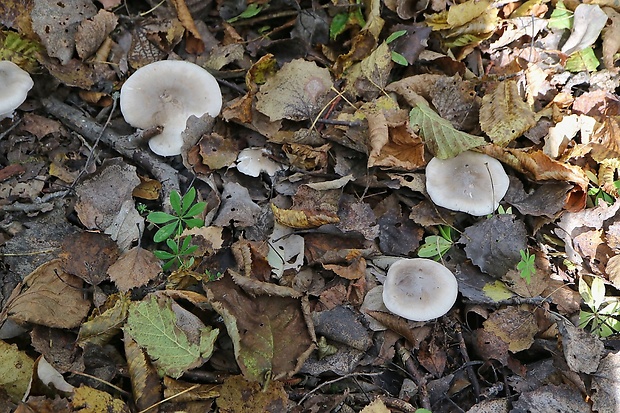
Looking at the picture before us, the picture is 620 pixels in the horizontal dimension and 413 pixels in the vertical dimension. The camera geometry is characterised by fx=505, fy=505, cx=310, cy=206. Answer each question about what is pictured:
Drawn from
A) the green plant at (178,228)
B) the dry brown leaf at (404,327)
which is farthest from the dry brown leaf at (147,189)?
the dry brown leaf at (404,327)

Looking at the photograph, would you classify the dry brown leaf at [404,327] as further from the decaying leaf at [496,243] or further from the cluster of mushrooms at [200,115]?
the decaying leaf at [496,243]

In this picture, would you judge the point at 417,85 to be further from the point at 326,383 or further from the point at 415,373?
the point at 326,383

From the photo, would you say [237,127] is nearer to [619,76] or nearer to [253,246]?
[253,246]

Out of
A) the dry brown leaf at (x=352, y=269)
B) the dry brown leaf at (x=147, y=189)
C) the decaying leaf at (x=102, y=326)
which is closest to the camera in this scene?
the decaying leaf at (x=102, y=326)

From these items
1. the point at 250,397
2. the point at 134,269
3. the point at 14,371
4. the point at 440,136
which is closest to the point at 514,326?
the point at 440,136

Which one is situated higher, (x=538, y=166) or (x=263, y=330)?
(x=538, y=166)

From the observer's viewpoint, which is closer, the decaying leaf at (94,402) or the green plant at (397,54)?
the decaying leaf at (94,402)

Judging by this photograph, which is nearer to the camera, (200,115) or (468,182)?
(468,182)
